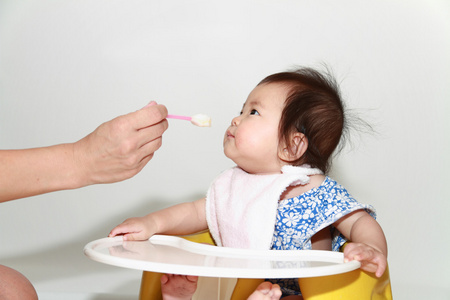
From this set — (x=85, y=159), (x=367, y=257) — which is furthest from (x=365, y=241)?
(x=85, y=159)

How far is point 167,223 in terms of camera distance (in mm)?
1272

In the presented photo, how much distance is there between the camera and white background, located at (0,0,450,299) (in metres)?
1.79

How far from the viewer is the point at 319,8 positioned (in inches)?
71.1

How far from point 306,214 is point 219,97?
0.69 meters

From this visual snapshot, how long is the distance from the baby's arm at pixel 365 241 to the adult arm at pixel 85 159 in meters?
0.39

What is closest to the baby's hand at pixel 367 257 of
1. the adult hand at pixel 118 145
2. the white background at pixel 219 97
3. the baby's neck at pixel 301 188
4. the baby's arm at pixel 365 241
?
the baby's arm at pixel 365 241

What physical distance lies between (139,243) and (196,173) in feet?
2.31

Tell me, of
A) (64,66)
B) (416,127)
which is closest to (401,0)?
(416,127)

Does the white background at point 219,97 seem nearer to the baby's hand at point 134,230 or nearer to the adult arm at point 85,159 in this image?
the baby's hand at point 134,230

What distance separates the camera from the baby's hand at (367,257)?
971 millimetres

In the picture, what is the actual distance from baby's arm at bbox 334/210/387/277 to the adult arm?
0.39 meters

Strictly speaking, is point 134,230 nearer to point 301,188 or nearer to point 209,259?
point 209,259

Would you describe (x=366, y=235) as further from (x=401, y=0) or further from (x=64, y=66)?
(x=64, y=66)

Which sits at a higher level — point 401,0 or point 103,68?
point 401,0
